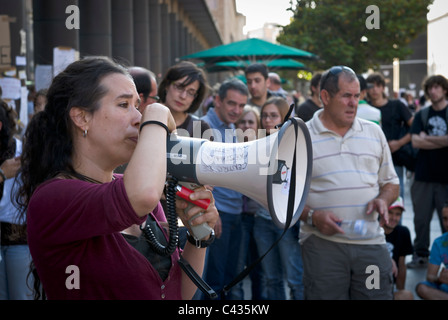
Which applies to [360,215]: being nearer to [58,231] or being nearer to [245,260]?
[245,260]

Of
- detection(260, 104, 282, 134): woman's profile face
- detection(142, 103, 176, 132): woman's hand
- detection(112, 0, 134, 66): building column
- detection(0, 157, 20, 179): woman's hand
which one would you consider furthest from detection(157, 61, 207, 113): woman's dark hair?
detection(112, 0, 134, 66): building column

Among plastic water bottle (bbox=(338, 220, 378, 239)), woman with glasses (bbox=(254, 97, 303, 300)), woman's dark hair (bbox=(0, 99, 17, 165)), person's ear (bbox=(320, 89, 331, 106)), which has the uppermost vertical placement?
person's ear (bbox=(320, 89, 331, 106))

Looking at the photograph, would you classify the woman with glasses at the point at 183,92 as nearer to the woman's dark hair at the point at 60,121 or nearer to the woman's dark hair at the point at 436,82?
the woman's dark hair at the point at 60,121

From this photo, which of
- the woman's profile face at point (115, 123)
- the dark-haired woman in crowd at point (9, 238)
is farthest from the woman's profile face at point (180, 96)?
the woman's profile face at point (115, 123)

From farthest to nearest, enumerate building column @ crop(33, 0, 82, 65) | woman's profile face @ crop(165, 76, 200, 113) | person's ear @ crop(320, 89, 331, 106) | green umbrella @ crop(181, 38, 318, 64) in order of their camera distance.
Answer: green umbrella @ crop(181, 38, 318, 64) < building column @ crop(33, 0, 82, 65) < woman's profile face @ crop(165, 76, 200, 113) < person's ear @ crop(320, 89, 331, 106)

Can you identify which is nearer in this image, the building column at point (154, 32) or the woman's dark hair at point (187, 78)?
the woman's dark hair at point (187, 78)

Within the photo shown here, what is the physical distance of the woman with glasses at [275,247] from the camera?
5.23 metres

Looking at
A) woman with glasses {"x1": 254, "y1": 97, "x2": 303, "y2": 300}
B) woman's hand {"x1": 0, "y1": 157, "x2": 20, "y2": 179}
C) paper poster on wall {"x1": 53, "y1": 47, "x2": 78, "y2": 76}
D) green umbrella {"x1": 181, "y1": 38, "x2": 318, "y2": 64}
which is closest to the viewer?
woman's hand {"x1": 0, "y1": 157, "x2": 20, "y2": 179}

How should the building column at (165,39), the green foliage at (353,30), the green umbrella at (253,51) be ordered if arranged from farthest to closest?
the building column at (165,39) < the green foliage at (353,30) < the green umbrella at (253,51)

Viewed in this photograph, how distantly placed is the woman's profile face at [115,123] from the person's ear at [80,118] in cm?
2

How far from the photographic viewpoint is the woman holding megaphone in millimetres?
1761

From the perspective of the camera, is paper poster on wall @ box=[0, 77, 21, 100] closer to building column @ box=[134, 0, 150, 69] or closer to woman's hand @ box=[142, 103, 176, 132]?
woman's hand @ box=[142, 103, 176, 132]

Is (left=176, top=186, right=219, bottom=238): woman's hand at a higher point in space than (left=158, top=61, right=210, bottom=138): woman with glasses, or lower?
lower

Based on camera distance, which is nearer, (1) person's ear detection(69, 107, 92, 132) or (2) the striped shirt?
(1) person's ear detection(69, 107, 92, 132)
